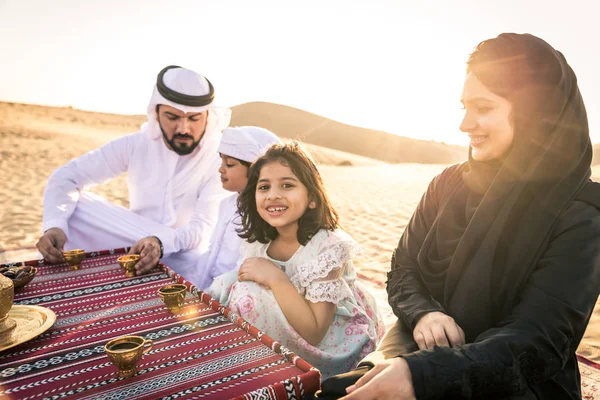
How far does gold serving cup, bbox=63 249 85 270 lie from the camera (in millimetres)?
2836

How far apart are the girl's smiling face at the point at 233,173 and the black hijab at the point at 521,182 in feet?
7.26

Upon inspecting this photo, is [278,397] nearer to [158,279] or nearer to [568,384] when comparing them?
[568,384]

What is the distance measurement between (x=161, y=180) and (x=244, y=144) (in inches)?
59.1

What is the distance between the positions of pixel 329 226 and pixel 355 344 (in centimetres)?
67

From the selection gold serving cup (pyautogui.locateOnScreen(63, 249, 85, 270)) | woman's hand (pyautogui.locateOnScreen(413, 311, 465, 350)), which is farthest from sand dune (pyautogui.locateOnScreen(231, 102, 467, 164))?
woman's hand (pyautogui.locateOnScreen(413, 311, 465, 350))

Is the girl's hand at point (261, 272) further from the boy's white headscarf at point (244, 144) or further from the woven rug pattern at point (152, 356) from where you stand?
the boy's white headscarf at point (244, 144)

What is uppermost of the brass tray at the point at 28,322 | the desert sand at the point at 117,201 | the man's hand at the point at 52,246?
the brass tray at the point at 28,322

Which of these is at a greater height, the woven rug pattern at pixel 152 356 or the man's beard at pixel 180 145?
the man's beard at pixel 180 145

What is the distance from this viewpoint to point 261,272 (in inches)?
91.0

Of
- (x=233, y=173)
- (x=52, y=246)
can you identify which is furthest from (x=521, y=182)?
(x=52, y=246)

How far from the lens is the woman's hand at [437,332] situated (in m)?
1.71

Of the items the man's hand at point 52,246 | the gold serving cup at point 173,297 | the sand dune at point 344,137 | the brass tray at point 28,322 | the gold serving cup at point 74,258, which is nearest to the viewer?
the brass tray at point 28,322

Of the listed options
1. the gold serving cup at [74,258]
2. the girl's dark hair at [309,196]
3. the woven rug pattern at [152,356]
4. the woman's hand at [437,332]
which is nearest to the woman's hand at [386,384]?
the woven rug pattern at [152,356]

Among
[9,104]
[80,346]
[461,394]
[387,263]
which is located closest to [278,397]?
[461,394]
